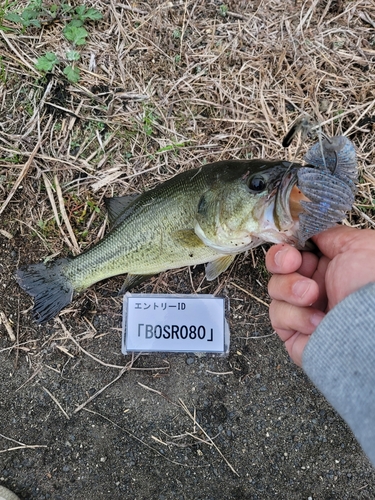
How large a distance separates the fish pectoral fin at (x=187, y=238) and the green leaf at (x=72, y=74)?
1.55 m

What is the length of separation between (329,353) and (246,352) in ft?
4.21

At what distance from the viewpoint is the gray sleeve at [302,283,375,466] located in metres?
1.52

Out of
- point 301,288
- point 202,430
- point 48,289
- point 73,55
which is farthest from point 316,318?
point 73,55

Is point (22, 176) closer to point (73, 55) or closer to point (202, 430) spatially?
point (73, 55)

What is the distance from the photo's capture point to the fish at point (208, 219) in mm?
1724

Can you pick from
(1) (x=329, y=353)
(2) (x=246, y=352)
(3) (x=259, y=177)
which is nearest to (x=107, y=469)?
(2) (x=246, y=352)

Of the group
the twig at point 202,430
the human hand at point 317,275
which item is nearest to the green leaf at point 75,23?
the human hand at point 317,275

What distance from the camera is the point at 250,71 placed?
117 inches

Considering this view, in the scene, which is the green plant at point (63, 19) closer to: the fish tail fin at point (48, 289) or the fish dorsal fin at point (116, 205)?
the fish dorsal fin at point (116, 205)

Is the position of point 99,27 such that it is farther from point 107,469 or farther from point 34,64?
point 107,469

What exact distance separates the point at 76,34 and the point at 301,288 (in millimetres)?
2533

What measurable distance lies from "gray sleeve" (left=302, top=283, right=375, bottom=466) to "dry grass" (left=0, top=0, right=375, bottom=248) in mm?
1550

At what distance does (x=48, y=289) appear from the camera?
2.70m

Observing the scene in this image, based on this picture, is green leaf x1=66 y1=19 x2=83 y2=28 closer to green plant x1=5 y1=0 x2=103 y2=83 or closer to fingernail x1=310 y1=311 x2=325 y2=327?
green plant x1=5 y1=0 x2=103 y2=83
